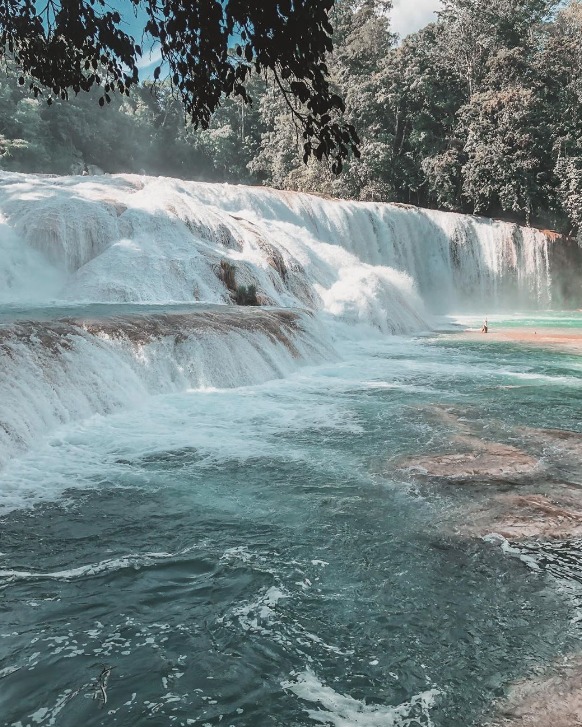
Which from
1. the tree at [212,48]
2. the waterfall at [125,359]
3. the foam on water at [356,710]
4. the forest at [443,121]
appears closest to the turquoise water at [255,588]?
the foam on water at [356,710]

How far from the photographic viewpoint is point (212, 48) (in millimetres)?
3531

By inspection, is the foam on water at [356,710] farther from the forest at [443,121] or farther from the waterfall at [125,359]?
the forest at [443,121]

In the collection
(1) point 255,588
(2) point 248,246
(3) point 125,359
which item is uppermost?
(2) point 248,246

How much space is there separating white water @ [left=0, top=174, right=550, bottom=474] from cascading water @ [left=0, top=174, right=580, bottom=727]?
67mm

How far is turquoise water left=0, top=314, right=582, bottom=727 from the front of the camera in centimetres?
317

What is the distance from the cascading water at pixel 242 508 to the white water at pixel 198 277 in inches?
2.6

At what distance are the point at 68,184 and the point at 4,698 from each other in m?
19.4

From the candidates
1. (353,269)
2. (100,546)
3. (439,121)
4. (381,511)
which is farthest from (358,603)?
(439,121)

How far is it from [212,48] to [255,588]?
10.5 ft

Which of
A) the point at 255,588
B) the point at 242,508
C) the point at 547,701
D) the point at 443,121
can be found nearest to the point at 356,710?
the point at 547,701

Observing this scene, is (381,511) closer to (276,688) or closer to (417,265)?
(276,688)

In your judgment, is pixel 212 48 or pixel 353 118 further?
pixel 353 118

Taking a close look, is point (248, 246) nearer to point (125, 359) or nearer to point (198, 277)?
point (198, 277)

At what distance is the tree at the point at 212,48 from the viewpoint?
10.1 ft
